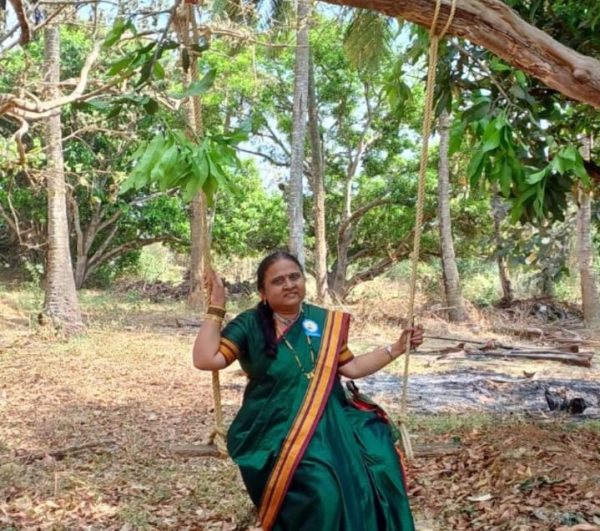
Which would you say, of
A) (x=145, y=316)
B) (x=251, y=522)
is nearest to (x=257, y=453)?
(x=251, y=522)

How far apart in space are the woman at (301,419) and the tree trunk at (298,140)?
26.5 ft

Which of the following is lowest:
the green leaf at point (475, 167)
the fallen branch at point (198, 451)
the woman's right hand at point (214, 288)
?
the fallen branch at point (198, 451)

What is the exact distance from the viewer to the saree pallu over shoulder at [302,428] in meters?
2.34

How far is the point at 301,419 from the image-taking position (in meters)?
2.43

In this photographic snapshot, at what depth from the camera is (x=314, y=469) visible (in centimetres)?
232

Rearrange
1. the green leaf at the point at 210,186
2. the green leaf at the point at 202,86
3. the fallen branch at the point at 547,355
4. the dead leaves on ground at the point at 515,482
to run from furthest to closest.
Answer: the fallen branch at the point at 547,355
the dead leaves on ground at the point at 515,482
the green leaf at the point at 202,86
the green leaf at the point at 210,186

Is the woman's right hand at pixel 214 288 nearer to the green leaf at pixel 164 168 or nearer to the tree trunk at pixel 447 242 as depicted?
the green leaf at pixel 164 168

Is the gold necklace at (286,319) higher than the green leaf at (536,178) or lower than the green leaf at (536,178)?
lower

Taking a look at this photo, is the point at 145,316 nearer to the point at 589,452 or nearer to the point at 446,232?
the point at 446,232

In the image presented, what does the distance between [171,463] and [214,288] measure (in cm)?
234

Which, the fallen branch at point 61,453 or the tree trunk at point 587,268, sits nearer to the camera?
the fallen branch at point 61,453

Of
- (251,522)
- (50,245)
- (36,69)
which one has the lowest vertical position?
(251,522)

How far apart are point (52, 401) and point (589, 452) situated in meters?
4.73

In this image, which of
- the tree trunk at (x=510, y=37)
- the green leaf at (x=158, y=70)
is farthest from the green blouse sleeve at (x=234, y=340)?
the tree trunk at (x=510, y=37)
